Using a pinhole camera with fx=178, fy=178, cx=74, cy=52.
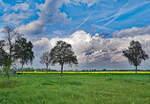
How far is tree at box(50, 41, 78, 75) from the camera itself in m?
93.8

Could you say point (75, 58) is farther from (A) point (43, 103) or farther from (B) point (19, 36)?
(A) point (43, 103)

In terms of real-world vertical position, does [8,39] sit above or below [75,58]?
above

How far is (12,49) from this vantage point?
74.5 meters

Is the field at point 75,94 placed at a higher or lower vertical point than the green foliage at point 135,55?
lower

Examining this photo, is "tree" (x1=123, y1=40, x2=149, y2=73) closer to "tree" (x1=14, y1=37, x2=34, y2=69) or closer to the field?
"tree" (x1=14, y1=37, x2=34, y2=69)

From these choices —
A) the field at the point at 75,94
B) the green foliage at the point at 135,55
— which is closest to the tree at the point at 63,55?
the green foliage at the point at 135,55

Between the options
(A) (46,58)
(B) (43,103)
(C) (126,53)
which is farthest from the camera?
(A) (46,58)

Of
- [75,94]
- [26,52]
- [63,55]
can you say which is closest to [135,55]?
[63,55]

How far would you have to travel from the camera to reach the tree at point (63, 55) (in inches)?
3693

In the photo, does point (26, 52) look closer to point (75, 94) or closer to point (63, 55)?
point (63, 55)

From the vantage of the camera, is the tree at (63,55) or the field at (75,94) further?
the tree at (63,55)

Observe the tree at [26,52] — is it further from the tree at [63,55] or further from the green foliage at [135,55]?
the green foliage at [135,55]

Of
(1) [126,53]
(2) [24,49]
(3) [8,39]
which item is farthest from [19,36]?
(1) [126,53]

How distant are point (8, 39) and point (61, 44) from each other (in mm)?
32742
